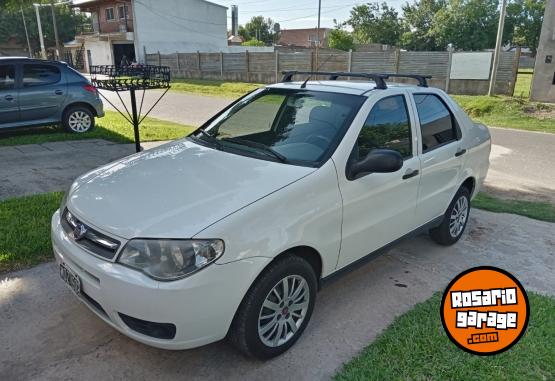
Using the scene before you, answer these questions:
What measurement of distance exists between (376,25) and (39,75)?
62.8 metres

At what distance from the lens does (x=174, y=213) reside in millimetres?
2486

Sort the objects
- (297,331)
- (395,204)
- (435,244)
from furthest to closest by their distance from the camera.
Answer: (435,244) → (395,204) → (297,331)

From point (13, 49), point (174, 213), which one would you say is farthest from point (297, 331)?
point (13, 49)

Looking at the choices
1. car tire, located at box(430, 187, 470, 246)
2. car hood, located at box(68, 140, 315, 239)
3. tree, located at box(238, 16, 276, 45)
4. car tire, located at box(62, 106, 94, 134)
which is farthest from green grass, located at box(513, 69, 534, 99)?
tree, located at box(238, 16, 276, 45)

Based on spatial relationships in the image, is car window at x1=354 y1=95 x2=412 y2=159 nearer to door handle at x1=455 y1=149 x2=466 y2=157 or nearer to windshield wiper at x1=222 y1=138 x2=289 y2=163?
windshield wiper at x1=222 y1=138 x2=289 y2=163

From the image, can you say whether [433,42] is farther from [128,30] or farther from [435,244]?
[435,244]

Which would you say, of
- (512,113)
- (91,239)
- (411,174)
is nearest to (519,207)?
(411,174)

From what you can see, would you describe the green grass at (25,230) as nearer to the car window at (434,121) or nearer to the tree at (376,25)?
the car window at (434,121)

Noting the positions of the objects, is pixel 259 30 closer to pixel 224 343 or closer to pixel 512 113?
pixel 512 113

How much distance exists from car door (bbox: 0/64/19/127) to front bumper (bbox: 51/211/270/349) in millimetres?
7532

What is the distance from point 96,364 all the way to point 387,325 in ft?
6.37

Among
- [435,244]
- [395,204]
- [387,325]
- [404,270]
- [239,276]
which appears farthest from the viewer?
[435,244]

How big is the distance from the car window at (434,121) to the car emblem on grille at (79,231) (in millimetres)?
2727

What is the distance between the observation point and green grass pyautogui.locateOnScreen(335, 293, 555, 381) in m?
2.63
